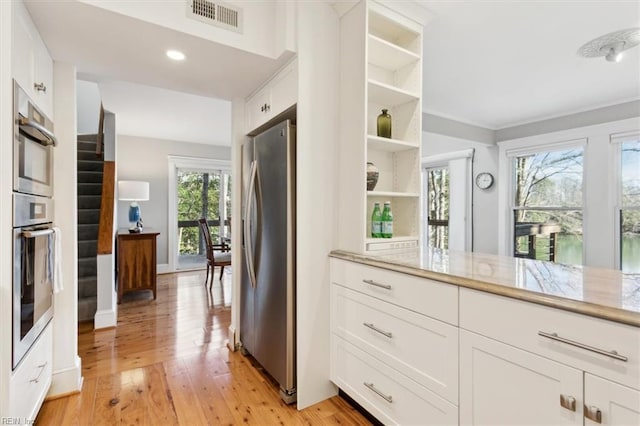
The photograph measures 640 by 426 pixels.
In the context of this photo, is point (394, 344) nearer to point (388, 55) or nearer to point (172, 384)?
point (172, 384)

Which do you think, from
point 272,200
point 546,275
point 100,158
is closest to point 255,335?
point 272,200

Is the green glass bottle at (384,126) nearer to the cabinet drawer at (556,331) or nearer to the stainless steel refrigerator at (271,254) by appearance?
the stainless steel refrigerator at (271,254)

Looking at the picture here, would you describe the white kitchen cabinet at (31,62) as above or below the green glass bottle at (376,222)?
above

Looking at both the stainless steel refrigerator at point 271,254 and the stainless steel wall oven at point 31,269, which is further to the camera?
the stainless steel refrigerator at point 271,254

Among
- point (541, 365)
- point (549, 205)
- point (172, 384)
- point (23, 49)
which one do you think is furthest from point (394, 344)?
point (549, 205)

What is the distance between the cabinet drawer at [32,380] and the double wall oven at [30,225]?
0.21 feet

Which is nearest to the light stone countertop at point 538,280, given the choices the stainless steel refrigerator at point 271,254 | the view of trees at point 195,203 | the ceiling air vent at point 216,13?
the stainless steel refrigerator at point 271,254

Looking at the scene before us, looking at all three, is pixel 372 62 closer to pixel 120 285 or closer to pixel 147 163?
pixel 120 285

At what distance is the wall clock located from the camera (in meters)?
4.82

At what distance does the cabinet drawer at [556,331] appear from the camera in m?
0.85

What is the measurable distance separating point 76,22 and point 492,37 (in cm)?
260

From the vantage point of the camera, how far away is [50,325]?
192 centimetres

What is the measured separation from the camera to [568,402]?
0.95m

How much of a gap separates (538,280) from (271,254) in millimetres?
1442
